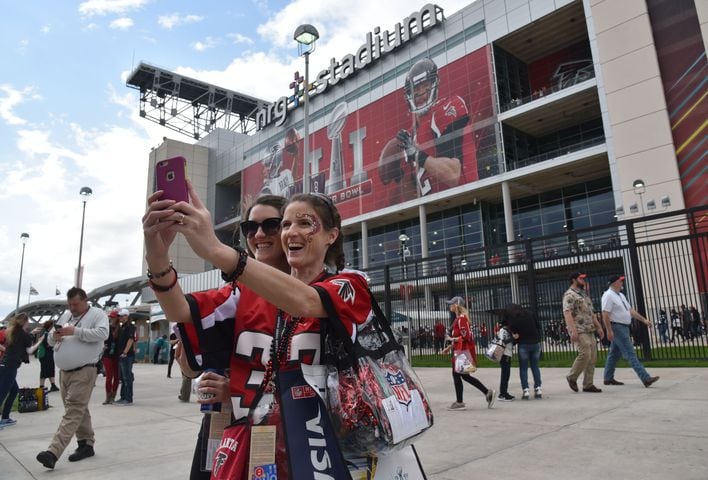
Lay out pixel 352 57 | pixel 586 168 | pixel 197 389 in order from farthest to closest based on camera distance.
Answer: pixel 352 57, pixel 586 168, pixel 197 389

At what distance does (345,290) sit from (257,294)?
278 mm

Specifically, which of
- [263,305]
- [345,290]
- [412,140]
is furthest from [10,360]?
[412,140]

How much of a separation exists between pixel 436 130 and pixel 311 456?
122 ft

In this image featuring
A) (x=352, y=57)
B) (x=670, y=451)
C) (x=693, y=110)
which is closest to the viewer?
(x=670, y=451)

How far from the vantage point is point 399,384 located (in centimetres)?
151

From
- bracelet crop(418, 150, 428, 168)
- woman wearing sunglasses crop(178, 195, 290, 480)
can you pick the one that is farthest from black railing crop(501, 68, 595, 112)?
woman wearing sunglasses crop(178, 195, 290, 480)

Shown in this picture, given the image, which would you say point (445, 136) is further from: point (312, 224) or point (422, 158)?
point (312, 224)

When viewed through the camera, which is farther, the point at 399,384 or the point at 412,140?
the point at 412,140

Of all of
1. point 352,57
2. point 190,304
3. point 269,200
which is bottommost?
point 190,304

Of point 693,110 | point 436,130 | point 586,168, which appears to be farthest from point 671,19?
point 436,130

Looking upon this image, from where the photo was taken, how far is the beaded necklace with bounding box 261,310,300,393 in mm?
1486

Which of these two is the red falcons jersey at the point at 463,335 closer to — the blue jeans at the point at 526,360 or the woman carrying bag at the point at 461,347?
the woman carrying bag at the point at 461,347

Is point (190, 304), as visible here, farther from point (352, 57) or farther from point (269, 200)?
point (352, 57)

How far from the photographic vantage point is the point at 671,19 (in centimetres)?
2725
